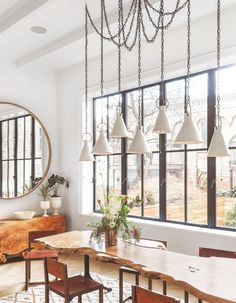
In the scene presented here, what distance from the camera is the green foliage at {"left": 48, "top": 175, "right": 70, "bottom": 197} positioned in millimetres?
5917

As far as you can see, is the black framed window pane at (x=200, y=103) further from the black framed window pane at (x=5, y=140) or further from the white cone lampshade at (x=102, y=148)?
the black framed window pane at (x=5, y=140)

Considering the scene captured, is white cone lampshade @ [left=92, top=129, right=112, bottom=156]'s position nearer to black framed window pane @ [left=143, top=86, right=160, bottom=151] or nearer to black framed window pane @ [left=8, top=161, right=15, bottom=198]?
black framed window pane @ [left=143, top=86, right=160, bottom=151]

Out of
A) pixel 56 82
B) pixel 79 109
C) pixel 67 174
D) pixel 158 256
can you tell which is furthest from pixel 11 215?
pixel 158 256

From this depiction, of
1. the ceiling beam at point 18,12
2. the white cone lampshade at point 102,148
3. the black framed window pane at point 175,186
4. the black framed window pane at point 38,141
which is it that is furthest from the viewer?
the black framed window pane at point 38,141

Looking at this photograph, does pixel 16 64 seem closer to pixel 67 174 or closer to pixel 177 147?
pixel 67 174

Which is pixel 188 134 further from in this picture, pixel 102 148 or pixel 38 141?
pixel 38 141

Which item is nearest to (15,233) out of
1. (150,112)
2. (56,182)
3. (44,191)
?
(44,191)

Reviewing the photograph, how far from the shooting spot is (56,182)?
5949mm

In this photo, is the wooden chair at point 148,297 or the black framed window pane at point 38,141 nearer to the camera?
the wooden chair at point 148,297

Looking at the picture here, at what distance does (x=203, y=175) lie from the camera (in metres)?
4.36

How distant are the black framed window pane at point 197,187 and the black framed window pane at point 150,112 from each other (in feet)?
2.25

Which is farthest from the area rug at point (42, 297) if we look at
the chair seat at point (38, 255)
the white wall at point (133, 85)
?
the white wall at point (133, 85)

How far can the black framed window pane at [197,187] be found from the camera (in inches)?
171

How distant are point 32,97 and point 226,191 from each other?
376 cm
